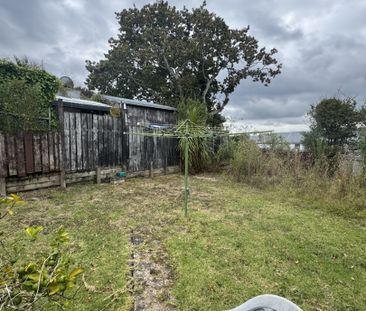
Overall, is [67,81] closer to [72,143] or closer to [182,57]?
[72,143]

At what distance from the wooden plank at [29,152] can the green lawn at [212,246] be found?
49 cm

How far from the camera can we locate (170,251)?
8.30ft

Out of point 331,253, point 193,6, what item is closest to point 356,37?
point 331,253

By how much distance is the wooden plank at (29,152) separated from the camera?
449 cm

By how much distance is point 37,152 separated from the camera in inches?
183

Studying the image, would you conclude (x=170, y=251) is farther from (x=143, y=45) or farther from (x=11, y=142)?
(x=143, y=45)

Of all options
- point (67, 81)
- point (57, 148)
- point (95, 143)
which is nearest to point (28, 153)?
point (57, 148)

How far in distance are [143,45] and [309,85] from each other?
8.79 metres

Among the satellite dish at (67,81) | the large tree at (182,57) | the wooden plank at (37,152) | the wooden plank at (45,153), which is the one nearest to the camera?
the wooden plank at (37,152)

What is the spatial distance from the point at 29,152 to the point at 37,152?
0.14 meters

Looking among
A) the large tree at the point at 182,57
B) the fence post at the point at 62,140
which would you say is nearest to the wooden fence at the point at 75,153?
the fence post at the point at 62,140

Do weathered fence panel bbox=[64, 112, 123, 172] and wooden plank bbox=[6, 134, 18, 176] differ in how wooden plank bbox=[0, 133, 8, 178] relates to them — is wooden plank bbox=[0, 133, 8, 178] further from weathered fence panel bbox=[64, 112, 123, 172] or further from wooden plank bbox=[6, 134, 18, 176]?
weathered fence panel bbox=[64, 112, 123, 172]

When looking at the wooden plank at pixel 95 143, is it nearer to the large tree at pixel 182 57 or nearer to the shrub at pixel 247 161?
the shrub at pixel 247 161

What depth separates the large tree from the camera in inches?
498
